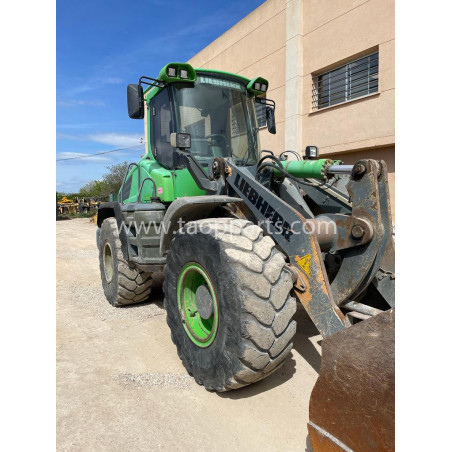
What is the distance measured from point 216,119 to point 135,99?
37.1 inches

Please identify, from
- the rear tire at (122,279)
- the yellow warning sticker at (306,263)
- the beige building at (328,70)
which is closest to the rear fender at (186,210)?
the yellow warning sticker at (306,263)

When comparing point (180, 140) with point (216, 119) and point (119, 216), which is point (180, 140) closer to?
point (216, 119)

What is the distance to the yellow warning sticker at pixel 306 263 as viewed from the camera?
2696 mm

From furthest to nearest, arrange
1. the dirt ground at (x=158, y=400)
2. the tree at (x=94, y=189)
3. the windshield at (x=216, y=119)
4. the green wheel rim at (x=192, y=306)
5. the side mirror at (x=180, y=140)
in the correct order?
1. the tree at (x=94, y=189)
2. the windshield at (x=216, y=119)
3. the side mirror at (x=180, y=140)
4. the green wheel rim at (x=192, y=306)
5. the dirt ground at (x=158, y=400)

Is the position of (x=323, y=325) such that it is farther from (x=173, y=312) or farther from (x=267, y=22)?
(x=267, y=22)

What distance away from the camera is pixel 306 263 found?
2719 mm

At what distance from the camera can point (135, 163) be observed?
5.19 m

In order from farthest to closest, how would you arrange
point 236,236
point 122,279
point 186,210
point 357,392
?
point 122,279 → point 186,210 → point 236,236 → point 357,392

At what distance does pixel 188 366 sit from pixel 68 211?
27613 millimetres

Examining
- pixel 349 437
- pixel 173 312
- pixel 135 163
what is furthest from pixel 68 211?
pixel 349 437

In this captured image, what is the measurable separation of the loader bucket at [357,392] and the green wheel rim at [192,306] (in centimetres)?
133

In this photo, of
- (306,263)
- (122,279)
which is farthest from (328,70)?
(306,263)

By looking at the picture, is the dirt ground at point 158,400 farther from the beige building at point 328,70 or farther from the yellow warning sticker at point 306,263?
the beige building at point 328,70

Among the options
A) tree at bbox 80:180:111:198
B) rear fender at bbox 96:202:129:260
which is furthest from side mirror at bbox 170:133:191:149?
tree at bbox 80:180:111:198
